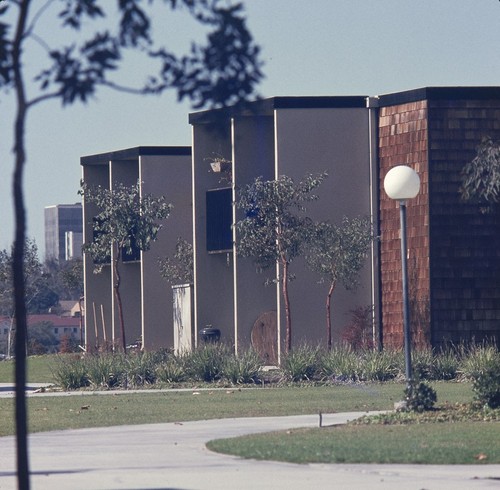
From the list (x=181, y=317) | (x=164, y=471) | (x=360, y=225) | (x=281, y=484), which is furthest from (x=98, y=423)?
(x=181, y=317)

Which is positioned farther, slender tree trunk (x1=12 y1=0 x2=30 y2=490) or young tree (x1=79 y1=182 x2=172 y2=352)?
young tree (x1=79 y1=182 x2=172 y2=352)

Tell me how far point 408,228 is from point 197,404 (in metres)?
17.1

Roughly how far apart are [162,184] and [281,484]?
38456 mm

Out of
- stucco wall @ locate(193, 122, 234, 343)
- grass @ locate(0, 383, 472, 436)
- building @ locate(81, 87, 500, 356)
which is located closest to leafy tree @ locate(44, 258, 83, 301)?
building @ locate(81, 87, 500, 356)

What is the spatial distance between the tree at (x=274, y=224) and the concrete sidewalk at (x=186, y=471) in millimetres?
21961

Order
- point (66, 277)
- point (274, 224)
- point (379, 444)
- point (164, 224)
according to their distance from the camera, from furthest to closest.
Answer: point (66, 277)
point (164, 224)
point (274, 224)
point (379, 444)

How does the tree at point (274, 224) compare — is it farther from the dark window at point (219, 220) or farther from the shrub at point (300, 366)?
the shrub at point (300, 366)

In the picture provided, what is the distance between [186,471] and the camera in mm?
12523

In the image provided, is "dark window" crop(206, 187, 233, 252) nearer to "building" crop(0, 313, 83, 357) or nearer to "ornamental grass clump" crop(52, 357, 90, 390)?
"ornamental grass clump" crop(52, 357, 90, 390)

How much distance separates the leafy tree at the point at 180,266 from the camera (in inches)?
1896

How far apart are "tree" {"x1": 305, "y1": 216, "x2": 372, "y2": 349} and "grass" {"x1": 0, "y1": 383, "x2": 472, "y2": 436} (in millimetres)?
10060

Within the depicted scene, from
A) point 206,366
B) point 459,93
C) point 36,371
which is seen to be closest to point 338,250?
point 459,93

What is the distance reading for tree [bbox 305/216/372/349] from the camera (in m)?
38.4

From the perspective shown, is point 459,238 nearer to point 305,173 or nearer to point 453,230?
point 453,230
